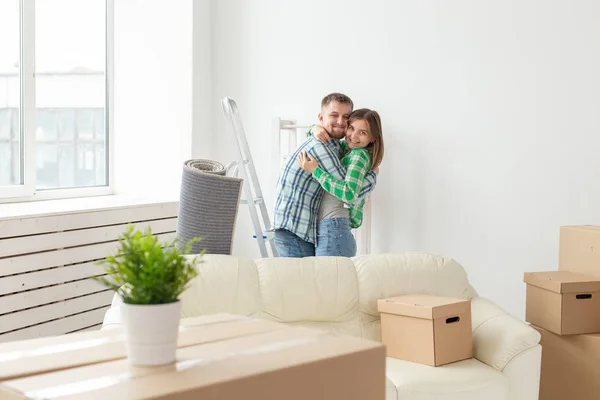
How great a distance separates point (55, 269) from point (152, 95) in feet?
4.75

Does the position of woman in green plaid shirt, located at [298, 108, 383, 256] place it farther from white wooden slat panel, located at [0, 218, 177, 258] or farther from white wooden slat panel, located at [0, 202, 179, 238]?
white wooden slat panel, located at [0, 202, 179, 238]

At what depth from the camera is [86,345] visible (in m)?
1.45

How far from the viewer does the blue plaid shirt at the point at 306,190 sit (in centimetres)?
344

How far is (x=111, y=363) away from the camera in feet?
4.44

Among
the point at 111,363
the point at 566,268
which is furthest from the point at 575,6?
the point at 111,363

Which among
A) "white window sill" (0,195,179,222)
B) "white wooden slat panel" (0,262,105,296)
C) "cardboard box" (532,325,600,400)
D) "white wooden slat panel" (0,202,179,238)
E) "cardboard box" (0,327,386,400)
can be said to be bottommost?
"cardboard box" (532,325,600,400)

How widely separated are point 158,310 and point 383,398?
16.5 inches

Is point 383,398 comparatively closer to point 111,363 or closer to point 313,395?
point 313,395

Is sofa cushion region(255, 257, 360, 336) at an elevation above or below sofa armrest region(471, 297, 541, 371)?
above

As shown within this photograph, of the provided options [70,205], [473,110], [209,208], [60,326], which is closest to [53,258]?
[60,326]

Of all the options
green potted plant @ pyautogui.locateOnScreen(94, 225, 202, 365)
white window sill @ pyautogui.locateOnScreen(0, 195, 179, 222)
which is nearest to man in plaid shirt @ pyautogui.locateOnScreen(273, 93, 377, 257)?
white window sill @ pyautogui.locateOnScreen(0, 195, 179, 222)

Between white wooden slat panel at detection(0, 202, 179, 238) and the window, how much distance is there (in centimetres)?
56

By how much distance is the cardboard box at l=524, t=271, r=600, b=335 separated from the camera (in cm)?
304

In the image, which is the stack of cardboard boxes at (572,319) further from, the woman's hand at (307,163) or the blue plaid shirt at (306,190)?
the woman's hand at (307,163)
